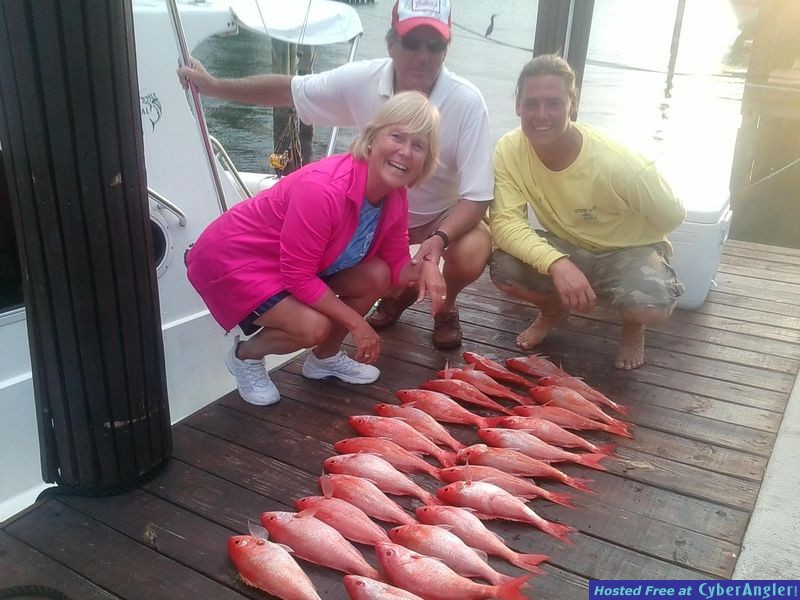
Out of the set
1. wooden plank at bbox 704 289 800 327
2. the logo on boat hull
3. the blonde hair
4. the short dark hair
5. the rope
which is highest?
the short dark hair

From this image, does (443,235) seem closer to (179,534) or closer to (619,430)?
(619,430)

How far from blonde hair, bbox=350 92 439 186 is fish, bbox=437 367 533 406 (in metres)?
0.98

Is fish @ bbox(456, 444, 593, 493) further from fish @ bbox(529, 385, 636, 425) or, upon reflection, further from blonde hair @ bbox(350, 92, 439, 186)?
blonde hair @ bbox(350, 92, 439, 186)

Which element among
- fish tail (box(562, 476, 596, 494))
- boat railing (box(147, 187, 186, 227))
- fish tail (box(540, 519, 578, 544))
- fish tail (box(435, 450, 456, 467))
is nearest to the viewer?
fish tail (box(540, 519, 578, 544))

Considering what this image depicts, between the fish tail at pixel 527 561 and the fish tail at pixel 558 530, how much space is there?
141mm

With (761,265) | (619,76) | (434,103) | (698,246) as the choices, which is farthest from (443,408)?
(619,76)

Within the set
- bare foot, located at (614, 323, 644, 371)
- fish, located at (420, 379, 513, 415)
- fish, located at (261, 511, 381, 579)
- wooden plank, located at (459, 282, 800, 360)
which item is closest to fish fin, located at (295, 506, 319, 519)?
fish, located at (261, 511, 381, 579)

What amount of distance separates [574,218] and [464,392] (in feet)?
3.60

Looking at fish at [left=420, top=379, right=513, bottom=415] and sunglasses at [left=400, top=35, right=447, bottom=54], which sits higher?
sunglasses at [left=400, top=35, right=447, bottom=54]

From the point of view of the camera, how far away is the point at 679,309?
4.22 metres

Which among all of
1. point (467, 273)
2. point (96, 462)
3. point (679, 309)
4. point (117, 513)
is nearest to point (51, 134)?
point (96, 462)

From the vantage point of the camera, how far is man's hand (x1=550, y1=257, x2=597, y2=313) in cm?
309

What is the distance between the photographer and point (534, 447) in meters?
2.61

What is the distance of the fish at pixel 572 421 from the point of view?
9.23 feet
